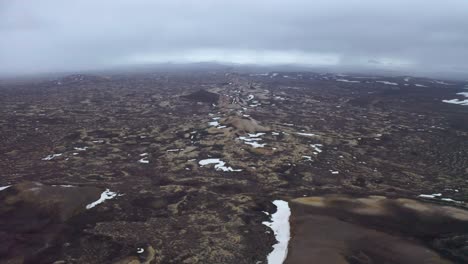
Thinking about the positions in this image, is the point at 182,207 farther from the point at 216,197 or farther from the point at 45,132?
the point at 45,132

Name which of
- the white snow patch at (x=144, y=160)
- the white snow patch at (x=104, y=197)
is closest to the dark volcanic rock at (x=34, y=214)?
the white snow patch at (x=104, y=197)

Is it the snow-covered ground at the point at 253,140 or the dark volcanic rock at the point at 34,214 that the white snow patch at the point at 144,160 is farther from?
the snow-covered ground at the point at 253,140

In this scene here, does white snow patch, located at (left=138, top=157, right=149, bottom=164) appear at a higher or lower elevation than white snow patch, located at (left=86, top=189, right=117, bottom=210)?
lower

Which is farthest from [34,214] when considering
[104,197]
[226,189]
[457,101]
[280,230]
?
[457,101]

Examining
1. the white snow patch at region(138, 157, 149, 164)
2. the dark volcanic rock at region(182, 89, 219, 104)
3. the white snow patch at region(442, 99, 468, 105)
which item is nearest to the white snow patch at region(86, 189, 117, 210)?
the white snow patch at region(138, 157, 149, 164)

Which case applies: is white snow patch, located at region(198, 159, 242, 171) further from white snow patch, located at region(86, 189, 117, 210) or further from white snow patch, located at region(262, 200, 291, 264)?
white snow patch, located at region(86, 189, 117, 210)

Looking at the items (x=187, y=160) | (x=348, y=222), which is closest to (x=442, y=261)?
(x=348, y=222)
